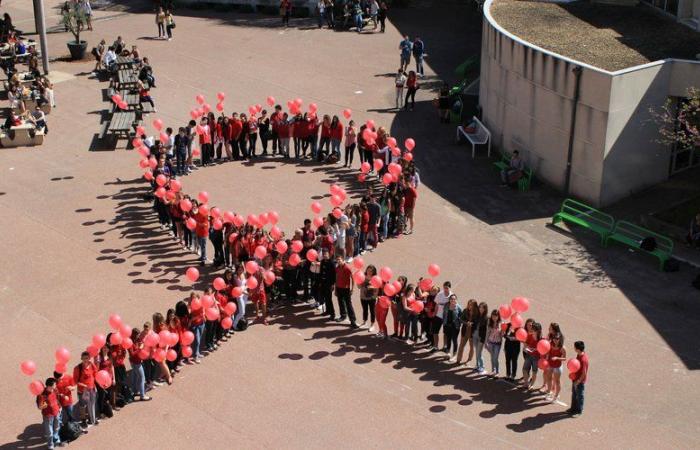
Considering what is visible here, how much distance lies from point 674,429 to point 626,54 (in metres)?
12.4

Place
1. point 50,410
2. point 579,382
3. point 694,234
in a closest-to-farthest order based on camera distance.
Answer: point 50,410 → point 579,382 → point 694,234

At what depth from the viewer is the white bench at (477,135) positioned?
88.1ft

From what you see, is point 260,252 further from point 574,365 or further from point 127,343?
point 574,365

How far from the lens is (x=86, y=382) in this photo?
1495cm

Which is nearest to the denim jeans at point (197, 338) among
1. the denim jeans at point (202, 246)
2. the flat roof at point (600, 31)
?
the denim jeans at point (202, 246)

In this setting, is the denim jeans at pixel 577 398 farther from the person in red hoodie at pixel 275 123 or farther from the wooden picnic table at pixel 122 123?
the wooden picnic table at pixel 122 123

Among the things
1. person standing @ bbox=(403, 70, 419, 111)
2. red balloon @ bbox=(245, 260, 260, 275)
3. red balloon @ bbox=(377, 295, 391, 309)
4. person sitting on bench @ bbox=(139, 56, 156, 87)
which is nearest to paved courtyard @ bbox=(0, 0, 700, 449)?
person standing @ bbox=(403, 70, 419, 111)

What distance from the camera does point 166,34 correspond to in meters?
37.5

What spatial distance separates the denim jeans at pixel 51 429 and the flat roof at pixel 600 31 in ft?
50.7

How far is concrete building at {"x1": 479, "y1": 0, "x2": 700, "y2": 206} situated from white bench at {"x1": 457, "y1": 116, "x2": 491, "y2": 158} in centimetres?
122

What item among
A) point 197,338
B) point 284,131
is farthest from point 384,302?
point 284,131

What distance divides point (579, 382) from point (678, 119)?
10031 mm

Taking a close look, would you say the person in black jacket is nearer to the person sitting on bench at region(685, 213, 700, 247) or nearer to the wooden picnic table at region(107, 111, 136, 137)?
the person sitting on bench at region(685, 213, 700, 247)

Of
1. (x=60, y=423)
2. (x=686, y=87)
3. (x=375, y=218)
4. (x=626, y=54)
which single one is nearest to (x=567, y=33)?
(x=626, y=54)
